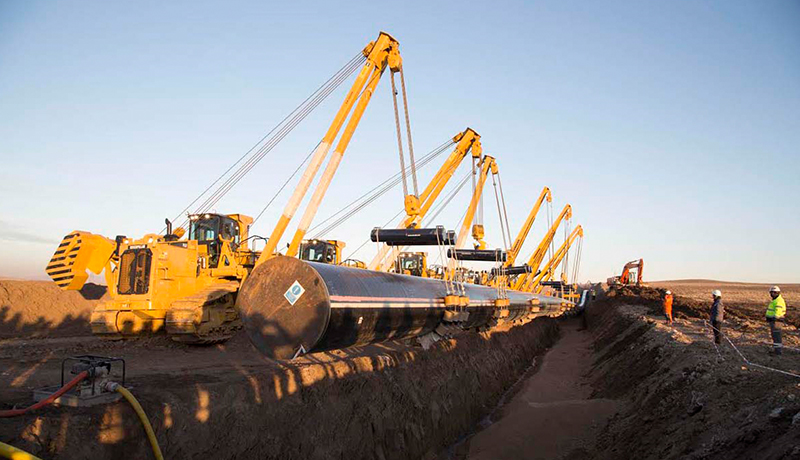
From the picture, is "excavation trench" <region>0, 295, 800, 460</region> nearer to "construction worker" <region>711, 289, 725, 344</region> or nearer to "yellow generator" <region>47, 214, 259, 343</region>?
"construction worker" <region>711, 289, 725, 344</region>

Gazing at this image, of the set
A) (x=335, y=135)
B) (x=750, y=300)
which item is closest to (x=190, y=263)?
(x=335, y=135)

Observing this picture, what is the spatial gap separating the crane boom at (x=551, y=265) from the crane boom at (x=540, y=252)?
0.61 meters

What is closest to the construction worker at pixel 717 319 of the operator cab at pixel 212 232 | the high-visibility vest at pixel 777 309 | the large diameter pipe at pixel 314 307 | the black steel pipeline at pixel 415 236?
the high-visibility vest at pixel 777 309

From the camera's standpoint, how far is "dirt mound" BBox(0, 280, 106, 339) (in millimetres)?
24172

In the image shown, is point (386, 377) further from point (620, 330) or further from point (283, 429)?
point (620, 330)

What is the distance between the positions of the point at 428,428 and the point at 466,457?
115 cm

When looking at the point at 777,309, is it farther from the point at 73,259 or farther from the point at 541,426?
the point at 73,259

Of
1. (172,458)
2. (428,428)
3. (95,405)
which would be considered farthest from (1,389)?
(428,428)

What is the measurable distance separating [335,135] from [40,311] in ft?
63.6

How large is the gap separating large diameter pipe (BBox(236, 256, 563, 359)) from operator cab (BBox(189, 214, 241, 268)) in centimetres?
902

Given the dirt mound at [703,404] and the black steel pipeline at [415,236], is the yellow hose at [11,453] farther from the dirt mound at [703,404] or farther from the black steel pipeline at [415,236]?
the black steel pipeline at [415,236]

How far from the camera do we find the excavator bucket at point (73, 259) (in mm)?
14789

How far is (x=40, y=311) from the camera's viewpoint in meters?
26.3

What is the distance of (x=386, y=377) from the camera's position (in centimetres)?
1328
